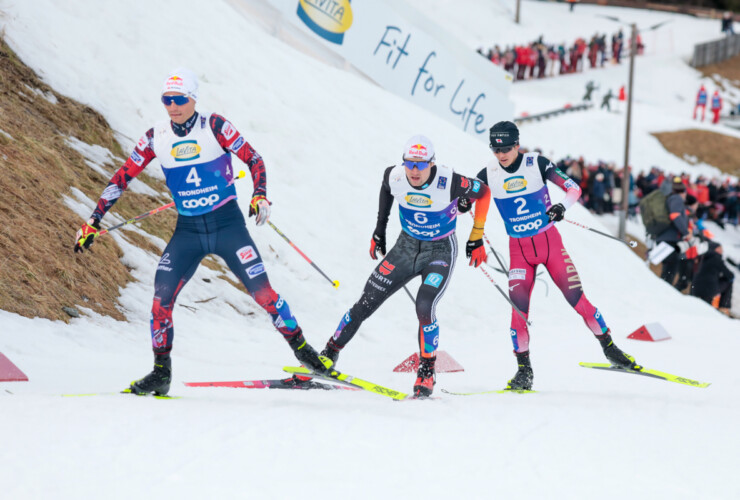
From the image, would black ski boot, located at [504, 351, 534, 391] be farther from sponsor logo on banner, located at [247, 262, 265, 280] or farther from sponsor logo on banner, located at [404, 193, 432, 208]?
sponsor logo on banner, located at [247, 262, 265, 280]

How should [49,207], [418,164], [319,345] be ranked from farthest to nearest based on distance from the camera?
[319,345]
[49,207]
[418,164]

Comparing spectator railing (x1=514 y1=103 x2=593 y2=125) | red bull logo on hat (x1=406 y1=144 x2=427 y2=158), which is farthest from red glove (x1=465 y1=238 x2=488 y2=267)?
spectator railing (x1=514 y1=103 x2=593 y2=125)

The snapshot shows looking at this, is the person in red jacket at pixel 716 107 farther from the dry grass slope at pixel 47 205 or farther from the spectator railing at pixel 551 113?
the dry grass slope at pixel 47 205

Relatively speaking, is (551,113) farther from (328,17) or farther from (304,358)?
(304,358)

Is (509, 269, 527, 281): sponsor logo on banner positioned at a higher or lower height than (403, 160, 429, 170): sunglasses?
lower

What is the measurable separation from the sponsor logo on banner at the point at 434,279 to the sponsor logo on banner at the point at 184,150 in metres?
2.07

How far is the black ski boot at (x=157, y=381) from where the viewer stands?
18.4 feet

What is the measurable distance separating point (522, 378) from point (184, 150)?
3524mm

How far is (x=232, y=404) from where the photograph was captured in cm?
547

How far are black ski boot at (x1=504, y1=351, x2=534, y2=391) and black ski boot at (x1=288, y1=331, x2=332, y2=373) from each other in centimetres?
179

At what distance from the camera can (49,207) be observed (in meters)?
8.26

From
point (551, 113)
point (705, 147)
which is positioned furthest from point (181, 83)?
point (705, 147)

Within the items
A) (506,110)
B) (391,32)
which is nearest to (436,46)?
(391,32)

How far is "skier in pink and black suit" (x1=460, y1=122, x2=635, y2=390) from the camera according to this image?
679cm
